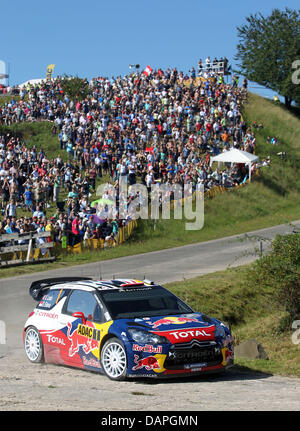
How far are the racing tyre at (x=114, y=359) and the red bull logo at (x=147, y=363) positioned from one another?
18cm

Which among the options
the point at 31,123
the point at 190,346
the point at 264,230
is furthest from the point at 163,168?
the point at 190,346

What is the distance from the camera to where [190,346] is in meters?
9.90

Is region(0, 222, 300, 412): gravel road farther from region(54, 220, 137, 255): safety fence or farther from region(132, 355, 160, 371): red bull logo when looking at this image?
region(54, 220, 137, 255): safety fence

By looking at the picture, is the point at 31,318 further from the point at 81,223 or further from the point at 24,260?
the point at 81,223

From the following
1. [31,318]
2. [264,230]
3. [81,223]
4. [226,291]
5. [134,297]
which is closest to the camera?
[134,297]

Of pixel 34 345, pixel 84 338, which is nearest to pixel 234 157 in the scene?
pixel 34 345

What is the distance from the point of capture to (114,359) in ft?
33.0

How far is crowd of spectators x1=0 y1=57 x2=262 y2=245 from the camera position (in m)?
29.4

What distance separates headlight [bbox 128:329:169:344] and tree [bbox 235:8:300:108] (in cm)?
4414

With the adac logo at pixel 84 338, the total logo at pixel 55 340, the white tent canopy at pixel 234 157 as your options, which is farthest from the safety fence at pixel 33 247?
the adac logo at pixel 84 338

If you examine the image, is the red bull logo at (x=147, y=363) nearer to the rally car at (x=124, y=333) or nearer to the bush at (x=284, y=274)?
the rally car at (x=124, y=333)

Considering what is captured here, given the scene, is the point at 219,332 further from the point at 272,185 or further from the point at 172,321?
the point at 272,185

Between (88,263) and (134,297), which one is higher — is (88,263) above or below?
below

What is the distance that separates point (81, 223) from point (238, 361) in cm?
1643
